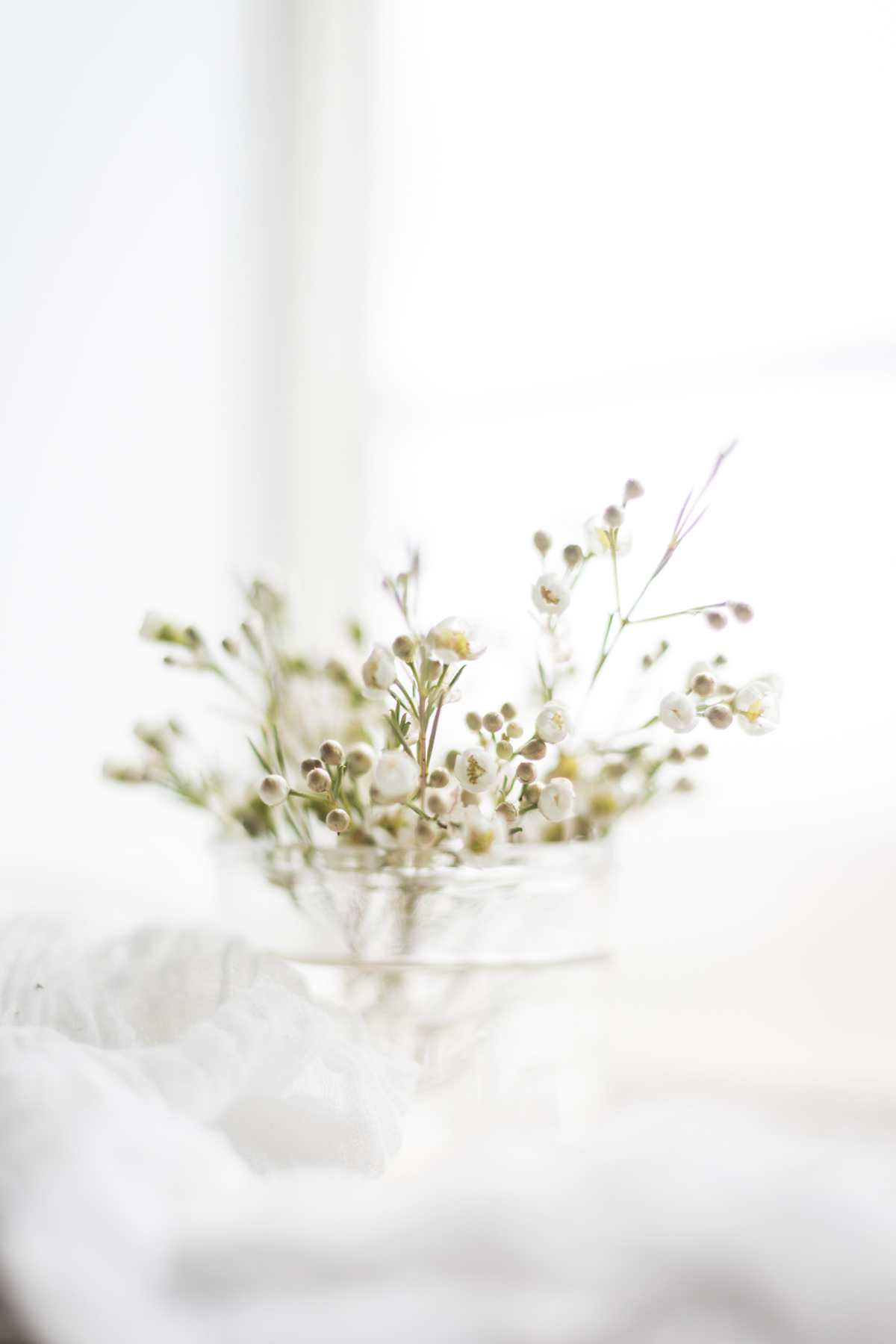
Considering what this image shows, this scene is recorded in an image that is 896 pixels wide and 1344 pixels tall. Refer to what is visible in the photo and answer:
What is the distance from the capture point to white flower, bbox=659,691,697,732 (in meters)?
0.49

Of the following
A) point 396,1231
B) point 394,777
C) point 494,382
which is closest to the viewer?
point 396,1231

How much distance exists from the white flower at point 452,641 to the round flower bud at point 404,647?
0.4 inches

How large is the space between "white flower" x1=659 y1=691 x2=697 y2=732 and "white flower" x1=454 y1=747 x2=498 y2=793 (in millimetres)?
89

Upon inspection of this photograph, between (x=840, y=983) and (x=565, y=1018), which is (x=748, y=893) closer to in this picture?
(x=840, y=983)

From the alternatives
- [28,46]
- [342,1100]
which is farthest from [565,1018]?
[28,46]

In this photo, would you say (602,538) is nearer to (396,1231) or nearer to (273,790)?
(273,790)

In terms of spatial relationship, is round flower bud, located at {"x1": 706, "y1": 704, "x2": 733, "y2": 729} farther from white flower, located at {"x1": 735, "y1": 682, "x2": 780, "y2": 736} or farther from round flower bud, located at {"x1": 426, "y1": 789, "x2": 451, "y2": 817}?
round flower bud, located at {"x1": 426, "y1": 789, "x2": 451, "y2": 817}

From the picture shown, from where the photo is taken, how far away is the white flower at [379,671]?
1.51 ft

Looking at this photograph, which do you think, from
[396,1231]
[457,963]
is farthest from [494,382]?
[396,1231]

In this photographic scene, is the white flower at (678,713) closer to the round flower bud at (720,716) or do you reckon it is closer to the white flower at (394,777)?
the round flower bud at (720,716)

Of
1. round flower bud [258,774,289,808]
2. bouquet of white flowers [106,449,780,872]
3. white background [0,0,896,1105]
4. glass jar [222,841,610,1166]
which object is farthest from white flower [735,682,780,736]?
white background [0,0,896,1105]

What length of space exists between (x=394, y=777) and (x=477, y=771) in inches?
1.6

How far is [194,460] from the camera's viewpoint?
1.11 metres

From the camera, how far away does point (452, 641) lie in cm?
46
